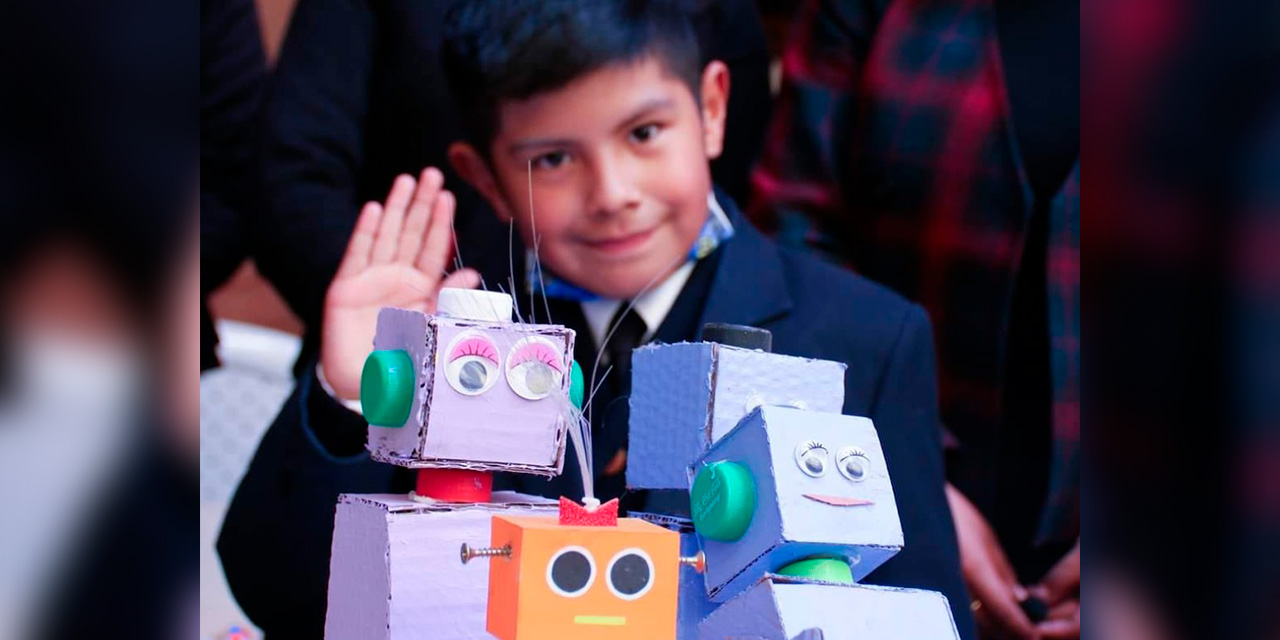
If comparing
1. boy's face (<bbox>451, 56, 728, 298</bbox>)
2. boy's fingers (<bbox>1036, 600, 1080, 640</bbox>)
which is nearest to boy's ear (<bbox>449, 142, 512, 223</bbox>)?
boy's face (<bbox>451, 56, 728, 298</bbox>)

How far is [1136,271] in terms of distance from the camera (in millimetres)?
557

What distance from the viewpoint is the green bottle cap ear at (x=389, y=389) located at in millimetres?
739

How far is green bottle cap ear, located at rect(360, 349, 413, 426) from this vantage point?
0.74 meters

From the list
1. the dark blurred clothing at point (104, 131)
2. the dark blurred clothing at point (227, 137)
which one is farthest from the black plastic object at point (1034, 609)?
the dark blurred clothing at point (104, 131)

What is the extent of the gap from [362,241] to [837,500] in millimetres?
538

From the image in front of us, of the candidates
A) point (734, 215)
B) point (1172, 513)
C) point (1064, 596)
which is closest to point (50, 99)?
point (1172, 513)

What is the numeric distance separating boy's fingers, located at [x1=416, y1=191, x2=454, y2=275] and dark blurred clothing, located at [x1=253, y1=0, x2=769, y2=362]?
0.02 metres

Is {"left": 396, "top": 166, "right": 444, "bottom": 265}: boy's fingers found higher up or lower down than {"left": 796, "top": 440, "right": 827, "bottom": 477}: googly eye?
higher up

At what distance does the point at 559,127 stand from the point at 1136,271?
1.95ft

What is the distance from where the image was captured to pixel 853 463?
27.9 inches

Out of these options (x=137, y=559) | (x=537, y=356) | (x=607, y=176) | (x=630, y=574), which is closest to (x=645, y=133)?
(x=607, y=176)

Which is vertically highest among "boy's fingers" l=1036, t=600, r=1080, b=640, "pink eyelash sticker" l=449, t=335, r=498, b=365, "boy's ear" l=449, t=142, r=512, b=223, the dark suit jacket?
"boy's ear" l=449, t=142, r=512, b=223

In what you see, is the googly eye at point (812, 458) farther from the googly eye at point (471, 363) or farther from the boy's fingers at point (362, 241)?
the boy's fingers at point (362, 241)

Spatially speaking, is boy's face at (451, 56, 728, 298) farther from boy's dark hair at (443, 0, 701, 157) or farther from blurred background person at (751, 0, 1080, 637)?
blurred background person at (751, 0, 1080, 637)
